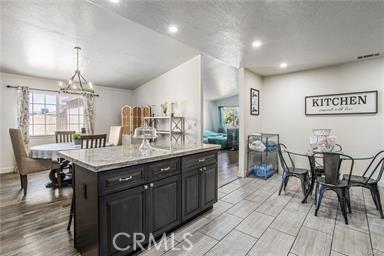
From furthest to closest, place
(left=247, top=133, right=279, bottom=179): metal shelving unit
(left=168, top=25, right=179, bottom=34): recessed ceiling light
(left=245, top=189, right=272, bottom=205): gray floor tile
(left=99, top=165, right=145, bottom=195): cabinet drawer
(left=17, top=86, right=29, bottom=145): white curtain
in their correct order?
(left=17, top=86, right=29, bottom=145): white curtain → (left=247, top=133, right=279, bottom=179): metal shelving unit → (left=245, top=189, right=272, bottom=205): gray floor tile → (left=168, top=25, right=179, bottom=34): recessed ceiling light → (left=99, top=165, right=145, bottom=195): cabinet drawer

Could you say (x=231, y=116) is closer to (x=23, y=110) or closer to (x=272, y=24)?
(x=272, y=24)

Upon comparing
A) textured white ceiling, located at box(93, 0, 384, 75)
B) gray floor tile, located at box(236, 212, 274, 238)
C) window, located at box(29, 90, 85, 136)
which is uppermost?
textured white ceiling, located at box(93, 0, 384, 75)

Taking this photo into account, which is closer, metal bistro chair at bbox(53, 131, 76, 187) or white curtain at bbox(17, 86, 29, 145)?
metal bistro chair at bbox(53, 131, 76, 187)

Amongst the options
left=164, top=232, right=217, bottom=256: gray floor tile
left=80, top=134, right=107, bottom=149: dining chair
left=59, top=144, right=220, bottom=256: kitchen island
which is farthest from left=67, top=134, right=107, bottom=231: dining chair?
left=164, top=232, right=217, bottom=256: gray floor tile

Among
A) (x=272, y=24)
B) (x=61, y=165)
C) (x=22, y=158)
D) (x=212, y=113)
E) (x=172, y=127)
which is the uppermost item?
(x=272, y=24)

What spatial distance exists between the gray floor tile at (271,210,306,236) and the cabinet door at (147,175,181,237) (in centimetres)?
121

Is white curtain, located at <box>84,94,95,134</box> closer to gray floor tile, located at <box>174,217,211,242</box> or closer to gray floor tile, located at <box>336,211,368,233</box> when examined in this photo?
gray floor tile, located at <box>174,217,211,242</box>

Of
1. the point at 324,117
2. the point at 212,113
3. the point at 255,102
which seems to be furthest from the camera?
the point at 212,113

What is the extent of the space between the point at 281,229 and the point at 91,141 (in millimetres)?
3199

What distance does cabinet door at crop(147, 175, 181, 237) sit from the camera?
186 cm

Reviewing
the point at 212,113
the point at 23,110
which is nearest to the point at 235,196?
the point at 23,110

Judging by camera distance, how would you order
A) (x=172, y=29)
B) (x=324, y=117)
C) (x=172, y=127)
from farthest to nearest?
(x=172, y=127)
(x=324, y=117)
(x=172, y=29)

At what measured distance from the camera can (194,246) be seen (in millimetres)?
1913

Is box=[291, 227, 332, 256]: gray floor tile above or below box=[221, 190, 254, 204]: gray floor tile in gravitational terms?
below
